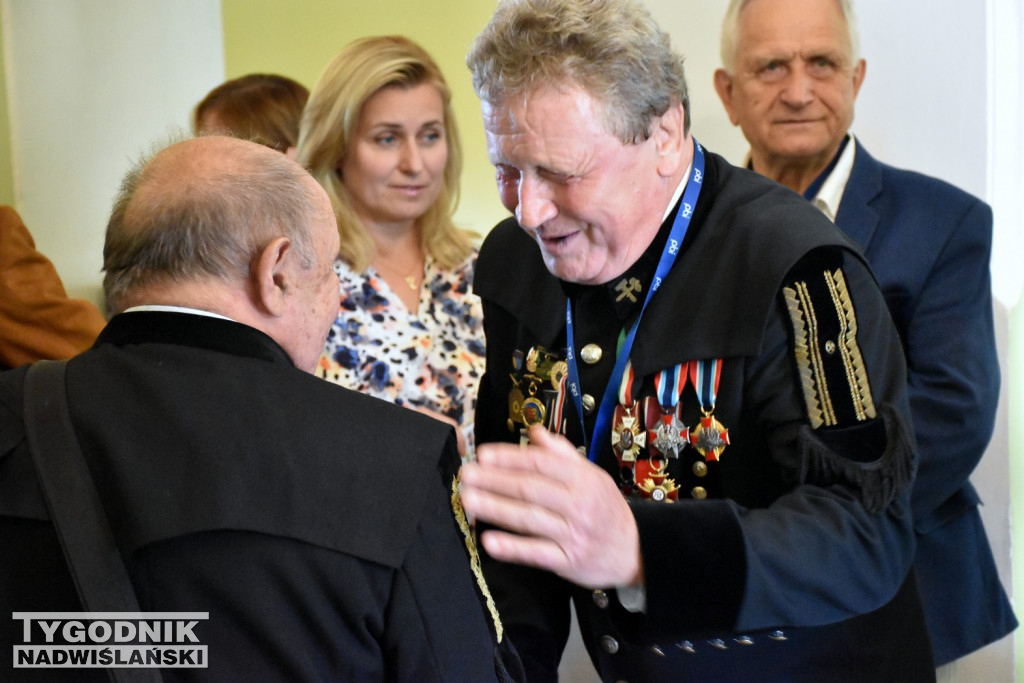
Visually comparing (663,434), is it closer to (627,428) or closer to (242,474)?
(627,428)

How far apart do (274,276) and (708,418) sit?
0.63 m

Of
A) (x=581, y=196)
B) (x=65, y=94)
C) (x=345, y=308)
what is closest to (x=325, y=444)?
(x=581, y=196)

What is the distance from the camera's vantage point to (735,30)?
270cm

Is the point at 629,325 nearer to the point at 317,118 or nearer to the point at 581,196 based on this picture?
the point at 581,196

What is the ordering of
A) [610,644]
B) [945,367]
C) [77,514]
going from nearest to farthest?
[77,514]
[610,644]
[945,367]

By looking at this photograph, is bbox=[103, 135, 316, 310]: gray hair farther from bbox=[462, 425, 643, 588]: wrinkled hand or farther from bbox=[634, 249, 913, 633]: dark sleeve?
bbox=[634, 249, 913, 633]: dark sleeve

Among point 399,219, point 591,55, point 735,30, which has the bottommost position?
point 399,219

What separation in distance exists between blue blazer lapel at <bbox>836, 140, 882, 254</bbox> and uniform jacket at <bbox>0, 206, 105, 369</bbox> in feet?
6.73

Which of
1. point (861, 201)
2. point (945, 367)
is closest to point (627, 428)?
point (945, 367)

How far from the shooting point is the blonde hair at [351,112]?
291 centimetres

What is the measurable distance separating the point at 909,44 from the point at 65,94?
9.29 ft

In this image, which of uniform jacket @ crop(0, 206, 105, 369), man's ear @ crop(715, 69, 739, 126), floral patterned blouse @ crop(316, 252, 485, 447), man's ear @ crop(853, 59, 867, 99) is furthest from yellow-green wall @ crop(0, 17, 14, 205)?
man's ear @ crop(853, 59, 867, 99)

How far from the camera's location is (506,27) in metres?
1.52

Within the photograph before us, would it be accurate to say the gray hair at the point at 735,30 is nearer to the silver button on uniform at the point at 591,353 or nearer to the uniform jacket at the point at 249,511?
the silver button on uniform at the point at 591,353
